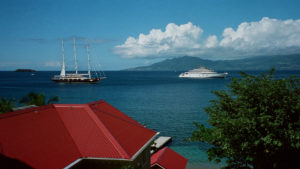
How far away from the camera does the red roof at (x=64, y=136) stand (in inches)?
360

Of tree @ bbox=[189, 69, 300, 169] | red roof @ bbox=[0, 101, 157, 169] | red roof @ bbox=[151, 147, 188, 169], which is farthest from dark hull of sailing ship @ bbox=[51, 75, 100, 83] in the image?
tree @ bbox=[189, 69, 300, 169]

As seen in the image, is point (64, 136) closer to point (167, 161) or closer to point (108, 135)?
point (108, 135)

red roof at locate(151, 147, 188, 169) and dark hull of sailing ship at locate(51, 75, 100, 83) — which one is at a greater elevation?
dark hull of sailing ship at locate(51, 75, 100, 83)

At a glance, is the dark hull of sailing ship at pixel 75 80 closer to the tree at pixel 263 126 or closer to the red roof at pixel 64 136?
the red roof at pixel 64 136

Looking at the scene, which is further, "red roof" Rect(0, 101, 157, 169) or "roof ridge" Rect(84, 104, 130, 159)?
"roof ridge" Rect(84, 104, 130, 159)

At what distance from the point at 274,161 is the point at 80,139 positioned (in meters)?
10.7

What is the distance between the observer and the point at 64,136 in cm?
1106

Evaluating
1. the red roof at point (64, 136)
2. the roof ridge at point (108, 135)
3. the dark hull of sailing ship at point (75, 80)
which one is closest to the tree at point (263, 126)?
the red roof at point (64, 136)

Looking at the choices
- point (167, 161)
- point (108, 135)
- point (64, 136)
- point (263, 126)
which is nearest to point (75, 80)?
point (167, 161)

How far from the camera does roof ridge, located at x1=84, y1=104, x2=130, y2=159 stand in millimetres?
10411

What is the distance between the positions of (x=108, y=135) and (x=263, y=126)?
807 cm

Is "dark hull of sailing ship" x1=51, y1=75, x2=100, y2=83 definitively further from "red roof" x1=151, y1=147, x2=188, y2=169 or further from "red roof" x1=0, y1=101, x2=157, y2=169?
"red roof" x1=0, y1=101, x2=157, y2=169

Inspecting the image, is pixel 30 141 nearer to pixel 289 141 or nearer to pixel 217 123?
pixel 217 123

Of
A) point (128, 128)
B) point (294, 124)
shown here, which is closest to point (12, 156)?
point (128, 128)
